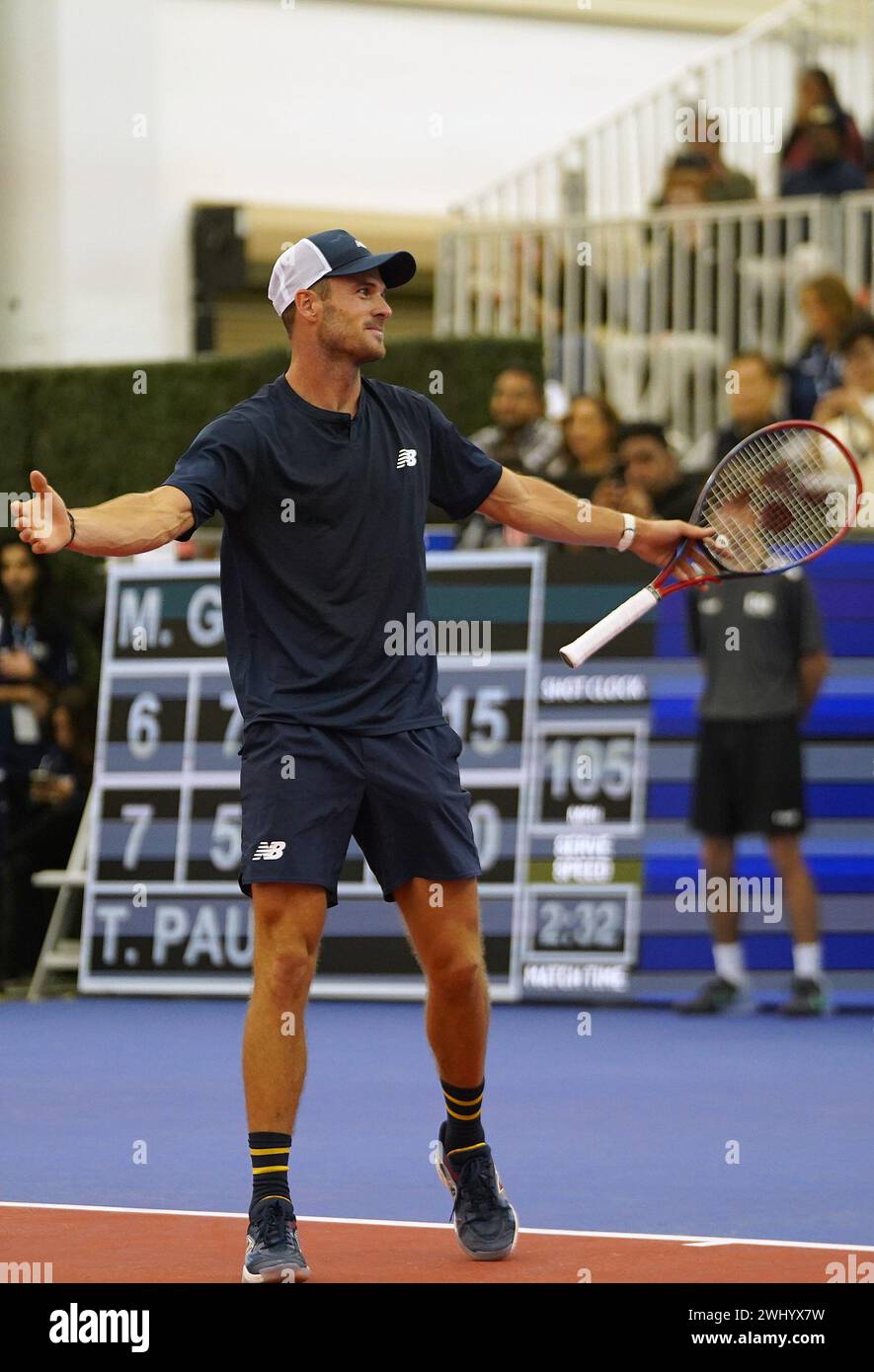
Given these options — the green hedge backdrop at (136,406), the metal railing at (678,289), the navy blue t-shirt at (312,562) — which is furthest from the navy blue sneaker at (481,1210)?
the metal railing at (678,289)

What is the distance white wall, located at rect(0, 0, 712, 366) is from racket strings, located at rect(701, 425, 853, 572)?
42.3ft

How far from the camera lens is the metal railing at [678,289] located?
47.7 feet

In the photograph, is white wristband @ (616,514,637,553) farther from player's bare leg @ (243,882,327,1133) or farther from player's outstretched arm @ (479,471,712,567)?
player's bare leg @ (243,882,327,1133)

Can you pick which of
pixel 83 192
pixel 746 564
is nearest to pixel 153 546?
pixel 746 564

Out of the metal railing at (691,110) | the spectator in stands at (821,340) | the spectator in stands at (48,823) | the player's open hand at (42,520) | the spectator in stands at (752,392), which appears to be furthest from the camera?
the metal railing at (691,110)

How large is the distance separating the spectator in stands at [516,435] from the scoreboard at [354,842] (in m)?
0.47

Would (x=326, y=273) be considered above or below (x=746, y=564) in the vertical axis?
above

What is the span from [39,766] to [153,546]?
323 inches

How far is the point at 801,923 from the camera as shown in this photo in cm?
1136

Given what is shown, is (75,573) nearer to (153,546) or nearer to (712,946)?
(712,946)

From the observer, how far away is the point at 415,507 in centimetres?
607

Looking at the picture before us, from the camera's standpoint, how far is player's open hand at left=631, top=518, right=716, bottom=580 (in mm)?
6355

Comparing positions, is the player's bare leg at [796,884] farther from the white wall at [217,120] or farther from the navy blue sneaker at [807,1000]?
the white wall at [217,120]
